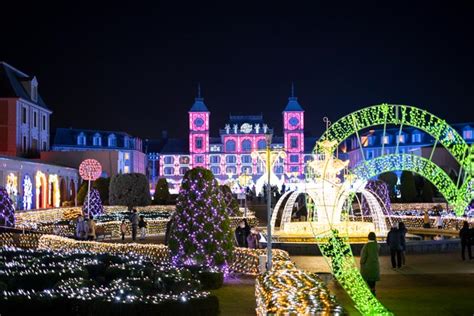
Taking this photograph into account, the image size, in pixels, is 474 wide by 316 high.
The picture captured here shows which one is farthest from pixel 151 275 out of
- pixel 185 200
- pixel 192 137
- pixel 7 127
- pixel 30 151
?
pixel 192 137

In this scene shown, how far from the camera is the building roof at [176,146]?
10319 centimetres

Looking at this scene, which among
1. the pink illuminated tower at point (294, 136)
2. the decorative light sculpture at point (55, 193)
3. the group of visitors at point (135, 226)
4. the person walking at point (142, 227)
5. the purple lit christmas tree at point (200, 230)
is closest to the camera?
the purple lit christmas tree at point (200, 230)

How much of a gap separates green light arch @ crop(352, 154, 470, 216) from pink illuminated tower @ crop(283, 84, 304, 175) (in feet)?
273

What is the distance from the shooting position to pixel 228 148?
102562 mm

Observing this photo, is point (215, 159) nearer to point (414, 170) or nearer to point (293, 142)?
point (293, 142)

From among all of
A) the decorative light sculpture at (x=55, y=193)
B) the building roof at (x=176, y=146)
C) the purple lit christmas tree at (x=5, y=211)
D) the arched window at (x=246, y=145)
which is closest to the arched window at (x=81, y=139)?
the building roof at (x=176, y=146)

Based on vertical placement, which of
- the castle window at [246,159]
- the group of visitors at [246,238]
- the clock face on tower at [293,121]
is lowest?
the group of visitors at [246,238]

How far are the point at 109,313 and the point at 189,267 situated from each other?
5.21 m

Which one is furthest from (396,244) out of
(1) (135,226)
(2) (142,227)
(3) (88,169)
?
(3) (88,169)

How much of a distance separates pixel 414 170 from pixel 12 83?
131ft

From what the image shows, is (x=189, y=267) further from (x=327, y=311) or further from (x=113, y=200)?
(x=113, y=200)

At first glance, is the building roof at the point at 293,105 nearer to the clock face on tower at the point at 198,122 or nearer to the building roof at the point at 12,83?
the clock face on tower at the point at 198,122

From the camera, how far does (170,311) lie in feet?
31.4

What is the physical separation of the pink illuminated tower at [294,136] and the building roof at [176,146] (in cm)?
1581
